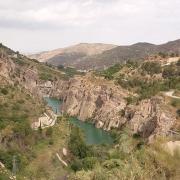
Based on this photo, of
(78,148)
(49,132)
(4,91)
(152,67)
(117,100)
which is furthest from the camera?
(152,67)

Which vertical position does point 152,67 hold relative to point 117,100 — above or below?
above

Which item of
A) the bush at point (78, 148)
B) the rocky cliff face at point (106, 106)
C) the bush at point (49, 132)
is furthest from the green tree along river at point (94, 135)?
the bush at point (49, 132)

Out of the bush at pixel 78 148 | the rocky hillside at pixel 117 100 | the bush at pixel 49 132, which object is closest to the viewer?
the bush at pixel 78 148

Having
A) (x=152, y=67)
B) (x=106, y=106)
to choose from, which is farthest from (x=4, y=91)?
(x=152, y=67)

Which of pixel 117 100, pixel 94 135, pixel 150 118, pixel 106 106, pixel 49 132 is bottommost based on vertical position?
pixel 94 135

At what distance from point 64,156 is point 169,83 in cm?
5682

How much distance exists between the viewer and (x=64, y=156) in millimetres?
71500

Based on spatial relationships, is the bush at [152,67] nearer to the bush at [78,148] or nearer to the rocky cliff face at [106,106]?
the rocky cliff face at [106,106]

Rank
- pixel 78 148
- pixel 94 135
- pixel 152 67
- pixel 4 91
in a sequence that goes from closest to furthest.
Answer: pixel 78 148 < pixel 4 91 < pixel 94 135 < pixel 152 67

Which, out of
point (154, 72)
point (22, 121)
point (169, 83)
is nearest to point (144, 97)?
point (169, 83)

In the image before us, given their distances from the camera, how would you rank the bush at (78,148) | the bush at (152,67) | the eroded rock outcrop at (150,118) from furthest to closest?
the bush at (152,67)
the eroded rock outcrop at (150,118)
the bush at (78,148)

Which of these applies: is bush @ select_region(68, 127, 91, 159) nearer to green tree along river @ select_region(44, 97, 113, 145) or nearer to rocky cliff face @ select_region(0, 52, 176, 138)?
green tree along river @ select_region(44, 97, 113, 145)

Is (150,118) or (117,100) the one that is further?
(117,100)

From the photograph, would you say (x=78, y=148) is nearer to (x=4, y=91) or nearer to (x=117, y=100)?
(x=4, y=91)
